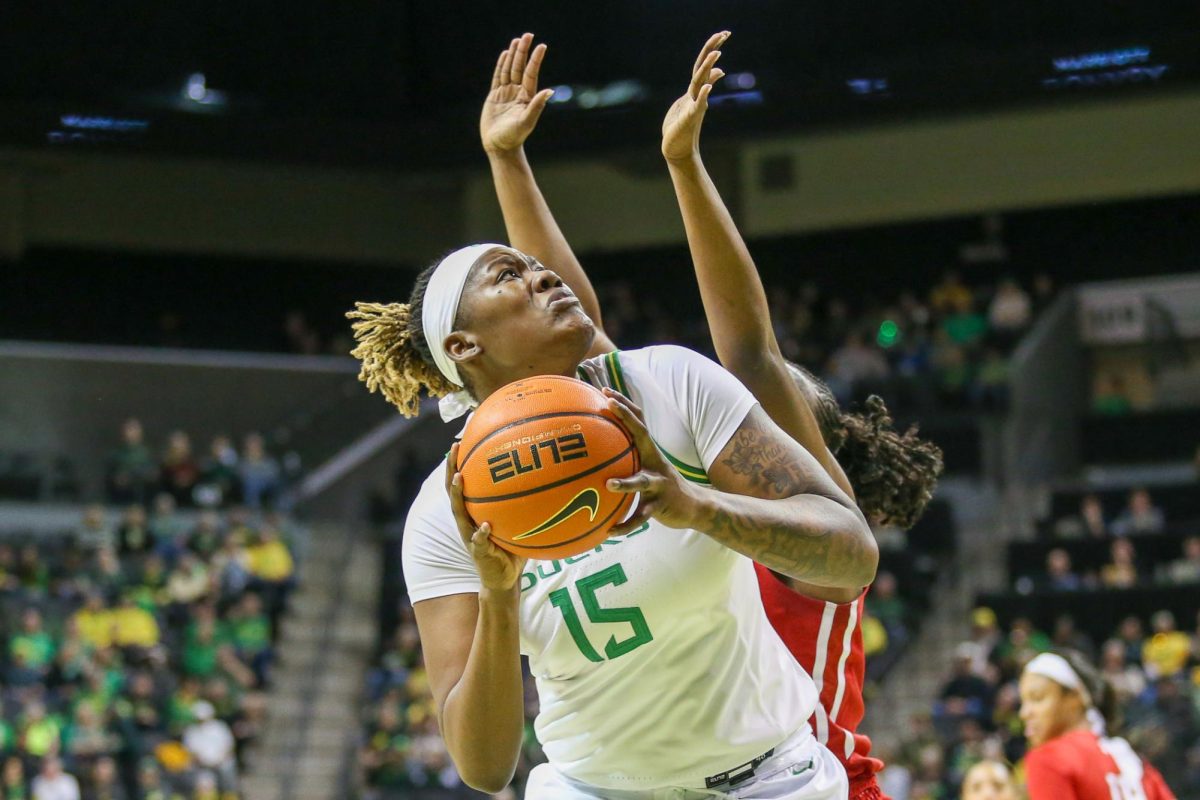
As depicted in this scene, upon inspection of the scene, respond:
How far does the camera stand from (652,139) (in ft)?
59.8

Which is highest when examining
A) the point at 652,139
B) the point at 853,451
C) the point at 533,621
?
the point at 652,139

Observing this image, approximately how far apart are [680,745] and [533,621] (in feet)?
1.10

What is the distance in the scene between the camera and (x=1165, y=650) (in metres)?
11.9

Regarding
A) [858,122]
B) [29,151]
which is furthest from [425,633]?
[29,151]

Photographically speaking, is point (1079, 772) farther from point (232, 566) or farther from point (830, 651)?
point (232, 566)

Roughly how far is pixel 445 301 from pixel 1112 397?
1587cm

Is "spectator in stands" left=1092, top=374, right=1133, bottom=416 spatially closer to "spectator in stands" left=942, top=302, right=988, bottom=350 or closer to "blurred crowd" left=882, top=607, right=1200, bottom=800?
"spectator in stands" left=942, top=302, right=988, bottom=350

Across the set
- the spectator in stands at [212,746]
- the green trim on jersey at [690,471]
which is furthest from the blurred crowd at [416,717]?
the green trim on jersey at [690,471]

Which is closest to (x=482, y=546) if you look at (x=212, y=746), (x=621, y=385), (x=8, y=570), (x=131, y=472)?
(x=621, y=385)

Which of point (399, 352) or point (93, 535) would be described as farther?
point (93, 535)

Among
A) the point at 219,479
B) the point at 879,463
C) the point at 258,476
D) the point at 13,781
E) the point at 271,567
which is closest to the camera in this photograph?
the point at 879,463

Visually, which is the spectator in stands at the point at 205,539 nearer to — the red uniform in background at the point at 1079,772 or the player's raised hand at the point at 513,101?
the red uniform in background at the point at 1079,772

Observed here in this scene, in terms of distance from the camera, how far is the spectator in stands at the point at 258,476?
16734 mm

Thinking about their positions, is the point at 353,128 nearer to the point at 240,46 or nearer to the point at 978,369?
the point at 240,46
